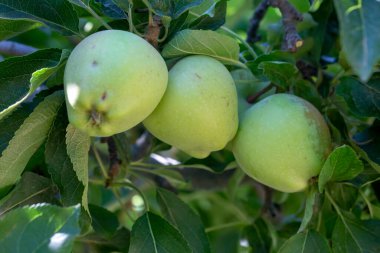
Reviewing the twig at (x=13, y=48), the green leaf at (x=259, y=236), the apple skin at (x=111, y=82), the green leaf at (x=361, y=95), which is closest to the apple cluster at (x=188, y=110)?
the apple skin at (x=111, y=82)

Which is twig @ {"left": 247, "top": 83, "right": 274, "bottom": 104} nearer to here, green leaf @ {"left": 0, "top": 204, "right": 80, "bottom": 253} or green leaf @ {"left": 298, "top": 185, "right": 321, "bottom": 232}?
green leaf @ {"left": 298, "top": 185, "right": 321, "bottom": 232}

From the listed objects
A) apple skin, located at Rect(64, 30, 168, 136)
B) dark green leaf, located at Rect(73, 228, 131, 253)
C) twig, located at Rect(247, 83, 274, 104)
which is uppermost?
apple skin, located at Rect(64, 30, 168, 136)

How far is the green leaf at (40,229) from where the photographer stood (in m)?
0.85

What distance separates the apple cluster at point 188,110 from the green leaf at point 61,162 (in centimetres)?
14

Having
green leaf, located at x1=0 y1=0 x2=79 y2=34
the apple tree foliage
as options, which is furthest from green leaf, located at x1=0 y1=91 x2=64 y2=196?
green leaf, located at x1=0 y1=0 x2=79 y2=34

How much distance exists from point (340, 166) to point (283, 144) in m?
0.10

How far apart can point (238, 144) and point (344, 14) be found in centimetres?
35

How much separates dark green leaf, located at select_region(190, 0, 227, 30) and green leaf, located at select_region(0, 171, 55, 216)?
39 centimetres

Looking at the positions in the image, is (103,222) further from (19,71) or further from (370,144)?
(370,144)

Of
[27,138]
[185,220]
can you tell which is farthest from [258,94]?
[27,138]

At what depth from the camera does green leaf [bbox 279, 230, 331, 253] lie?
113 centimetres

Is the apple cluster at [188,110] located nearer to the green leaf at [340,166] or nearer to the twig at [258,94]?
the green leaf at [340,166]

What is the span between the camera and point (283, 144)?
1.08 metres

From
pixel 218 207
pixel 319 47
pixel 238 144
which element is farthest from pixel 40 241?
pixel 218 207
